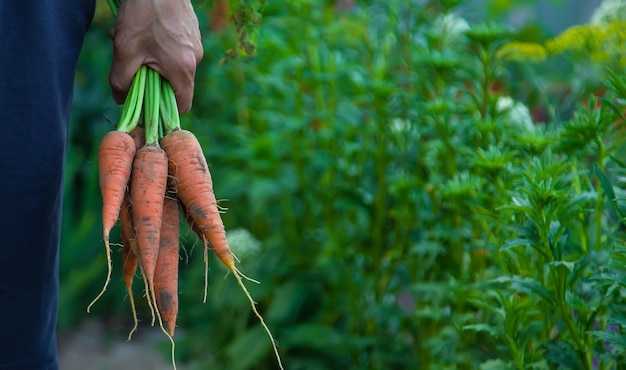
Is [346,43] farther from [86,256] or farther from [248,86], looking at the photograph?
[86,256]

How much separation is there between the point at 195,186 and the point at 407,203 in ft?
2.41

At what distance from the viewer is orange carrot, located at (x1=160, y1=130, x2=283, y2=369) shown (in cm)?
149

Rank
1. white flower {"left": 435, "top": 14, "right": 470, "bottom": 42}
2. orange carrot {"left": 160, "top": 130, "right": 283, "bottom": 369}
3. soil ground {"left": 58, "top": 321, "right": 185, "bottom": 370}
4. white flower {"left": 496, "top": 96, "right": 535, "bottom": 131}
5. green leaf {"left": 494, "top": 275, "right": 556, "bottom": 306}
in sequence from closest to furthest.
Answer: green leaf {"left": 494, "top": 275, "right": 556, "bottom": 306} < orange carrot {"left": 160, "top": 130, "right": 283, "bottom": 369} < white flower {"left": 496, "top": 96, "right": 535, "bottom": 131} < white flower {"left": 435, "top": 14, "right": 470, "bottom": 42} < soil ground {"left": 58, "top": 321, "right": 185, "bottom": 370}

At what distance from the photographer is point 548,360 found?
60.0 inches

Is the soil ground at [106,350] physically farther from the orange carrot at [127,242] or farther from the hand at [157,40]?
the hand at [157,40]

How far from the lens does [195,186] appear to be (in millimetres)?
1525

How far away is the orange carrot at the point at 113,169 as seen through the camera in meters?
1.44

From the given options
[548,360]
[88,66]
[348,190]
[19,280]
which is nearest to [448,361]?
[548,360]

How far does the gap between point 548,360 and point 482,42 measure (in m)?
0.72

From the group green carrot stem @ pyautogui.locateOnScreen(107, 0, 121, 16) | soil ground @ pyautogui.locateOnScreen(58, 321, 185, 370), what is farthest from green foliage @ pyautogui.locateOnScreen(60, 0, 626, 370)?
green carrot stem @ pyautogui.locateOnScreen(107, 0, 121, 16)

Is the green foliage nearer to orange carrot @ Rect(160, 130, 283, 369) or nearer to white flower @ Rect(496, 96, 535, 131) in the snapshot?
white flower @ Rect(496, 96, 535, 131)

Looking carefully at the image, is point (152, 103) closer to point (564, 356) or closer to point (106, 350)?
point (564, 356)

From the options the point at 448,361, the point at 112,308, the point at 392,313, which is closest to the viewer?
the point at 448,361

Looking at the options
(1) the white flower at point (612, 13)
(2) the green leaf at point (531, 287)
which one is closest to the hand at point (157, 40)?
(2) the green leaf at point (531, 287)
